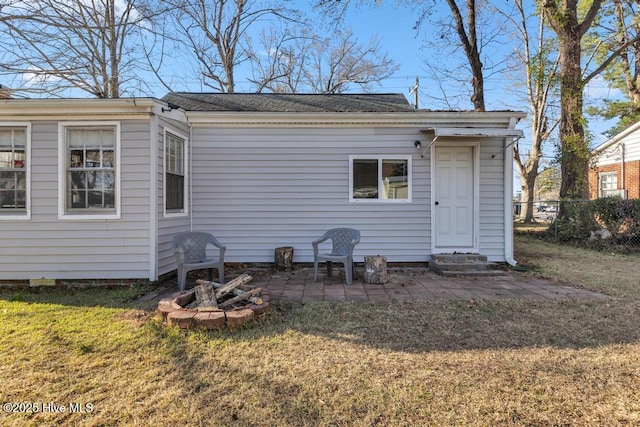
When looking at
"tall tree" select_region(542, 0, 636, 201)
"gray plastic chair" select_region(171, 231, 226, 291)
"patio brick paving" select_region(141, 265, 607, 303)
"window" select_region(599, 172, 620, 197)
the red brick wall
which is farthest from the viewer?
"window" select_region(599, 172, 620, 197)

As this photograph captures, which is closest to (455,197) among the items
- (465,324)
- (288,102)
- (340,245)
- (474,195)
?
(474,195)

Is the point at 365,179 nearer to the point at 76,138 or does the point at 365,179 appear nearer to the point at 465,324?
the point at 465,324

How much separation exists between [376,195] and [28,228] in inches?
222

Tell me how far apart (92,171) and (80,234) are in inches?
38.0

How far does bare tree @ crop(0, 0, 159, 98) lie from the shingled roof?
15.4 feet

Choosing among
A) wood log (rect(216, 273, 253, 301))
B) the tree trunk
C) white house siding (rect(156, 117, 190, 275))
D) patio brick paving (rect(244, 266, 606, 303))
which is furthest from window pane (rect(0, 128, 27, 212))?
the tree trunk

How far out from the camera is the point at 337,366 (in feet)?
8.46

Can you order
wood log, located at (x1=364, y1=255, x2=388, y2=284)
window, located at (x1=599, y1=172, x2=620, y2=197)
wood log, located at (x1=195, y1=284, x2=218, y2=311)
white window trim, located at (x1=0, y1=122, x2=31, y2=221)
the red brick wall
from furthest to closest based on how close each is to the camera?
window, located at (x1=599, y1=172, x2=620, y2=197) < the red brick wall < wood log, located at (x1=364, y1=255, x2=388, y2=284) < white window trim, located at (x1=0, y1=122, x2=31, y2=221) < wood log, located at (x1=195, y1=284, x2=218, y2=311)

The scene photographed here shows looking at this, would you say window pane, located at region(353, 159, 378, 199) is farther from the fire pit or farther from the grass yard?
the fire pit

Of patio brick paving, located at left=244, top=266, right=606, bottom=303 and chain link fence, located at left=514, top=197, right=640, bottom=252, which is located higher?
chain link fence, located at left=514, top=197, right=640, bottom=252

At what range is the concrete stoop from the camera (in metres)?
5.61

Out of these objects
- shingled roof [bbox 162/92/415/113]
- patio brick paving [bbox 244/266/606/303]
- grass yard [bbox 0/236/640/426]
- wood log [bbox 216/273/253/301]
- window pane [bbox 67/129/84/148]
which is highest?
shingled roof [bbox 162/92/415/113]

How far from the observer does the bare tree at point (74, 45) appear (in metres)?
9.15

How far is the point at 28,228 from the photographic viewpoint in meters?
4.89
